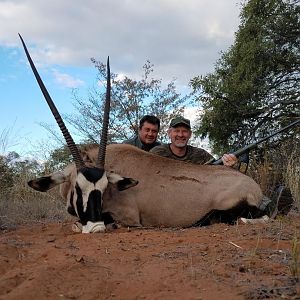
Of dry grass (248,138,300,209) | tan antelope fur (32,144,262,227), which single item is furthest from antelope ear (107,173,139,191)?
dry grass (248,138,300,209)

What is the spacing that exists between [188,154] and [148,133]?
0.82 meters

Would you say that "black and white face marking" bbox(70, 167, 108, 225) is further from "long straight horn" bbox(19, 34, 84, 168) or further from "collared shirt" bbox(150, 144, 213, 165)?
"collared shirt" bbox(150, 144, 213, 165)

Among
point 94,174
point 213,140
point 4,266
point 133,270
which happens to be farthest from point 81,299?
point 213,140

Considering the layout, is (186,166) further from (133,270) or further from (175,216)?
(133,270)

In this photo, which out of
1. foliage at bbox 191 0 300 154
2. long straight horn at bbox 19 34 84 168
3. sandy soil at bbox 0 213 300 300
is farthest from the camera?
foliage at bbox 191 0 300 154

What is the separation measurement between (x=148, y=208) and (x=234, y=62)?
7183 mm

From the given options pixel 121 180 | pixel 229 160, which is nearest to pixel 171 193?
pixel 121 180

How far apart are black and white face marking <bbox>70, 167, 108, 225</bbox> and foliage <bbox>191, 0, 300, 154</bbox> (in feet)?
22.2

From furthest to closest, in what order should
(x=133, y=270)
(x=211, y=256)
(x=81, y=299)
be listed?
1. (x=211, y=256)
2. (x=133, y=270)
3. (x=81, y=299)

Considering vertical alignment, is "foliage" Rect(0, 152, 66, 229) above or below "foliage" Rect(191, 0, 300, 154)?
below

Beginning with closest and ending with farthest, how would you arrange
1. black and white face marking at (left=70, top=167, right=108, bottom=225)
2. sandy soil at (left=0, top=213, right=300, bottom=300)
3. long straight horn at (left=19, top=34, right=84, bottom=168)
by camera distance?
sandy soil at (left=0, top=213, right=300, bottom=300) < black and white face marking at (left=70, top=167, right=108, bottom=225) < long straight horn at (left=19, top=34, right=84, bottom=168)

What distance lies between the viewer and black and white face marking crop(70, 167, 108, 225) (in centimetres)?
412

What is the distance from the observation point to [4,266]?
264 centimetres

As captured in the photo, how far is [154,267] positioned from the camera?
2549mm
